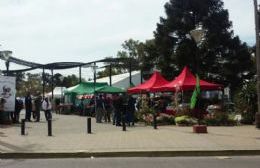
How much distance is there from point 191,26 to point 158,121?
116ft

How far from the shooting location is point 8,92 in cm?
3366

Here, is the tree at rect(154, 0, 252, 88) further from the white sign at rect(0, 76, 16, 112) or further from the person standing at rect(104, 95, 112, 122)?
the white sign at rect(0, 76, 16, 112)

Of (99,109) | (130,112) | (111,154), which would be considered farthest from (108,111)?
(111,154)

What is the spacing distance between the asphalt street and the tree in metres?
46.7

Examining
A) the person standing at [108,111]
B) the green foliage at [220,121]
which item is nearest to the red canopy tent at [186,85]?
the person standing at [108,111]

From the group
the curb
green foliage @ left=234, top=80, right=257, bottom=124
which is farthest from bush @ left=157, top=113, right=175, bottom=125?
the curb

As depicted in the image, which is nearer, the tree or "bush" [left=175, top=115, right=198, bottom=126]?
"bush" [left=175, top=115, right=198, bottom=126]

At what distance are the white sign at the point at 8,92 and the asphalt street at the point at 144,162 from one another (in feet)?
54.9

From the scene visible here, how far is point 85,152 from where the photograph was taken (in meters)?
17.5

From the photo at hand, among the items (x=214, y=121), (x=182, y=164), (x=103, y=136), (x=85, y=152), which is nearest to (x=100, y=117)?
(x=214, y=121)

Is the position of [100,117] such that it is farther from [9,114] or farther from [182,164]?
[182,164]

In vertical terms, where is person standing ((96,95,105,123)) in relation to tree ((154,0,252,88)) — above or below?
below

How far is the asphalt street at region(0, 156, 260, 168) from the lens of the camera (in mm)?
15039

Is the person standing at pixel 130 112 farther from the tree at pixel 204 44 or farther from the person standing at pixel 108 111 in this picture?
the tree at pixel 204 44
